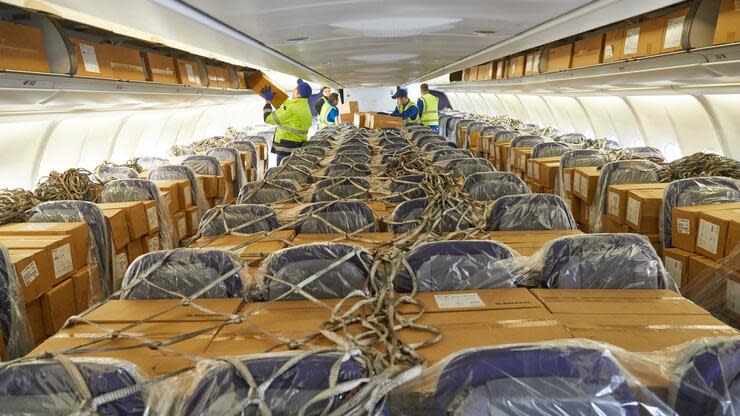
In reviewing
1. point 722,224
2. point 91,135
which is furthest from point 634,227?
point 91,135

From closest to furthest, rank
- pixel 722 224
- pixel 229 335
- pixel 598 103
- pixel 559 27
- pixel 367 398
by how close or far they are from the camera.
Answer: pixel 367 398 < pixel 229 335 < pixel 722 224 < pixel 559 27 < pixel 598 103

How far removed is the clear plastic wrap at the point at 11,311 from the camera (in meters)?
3.12

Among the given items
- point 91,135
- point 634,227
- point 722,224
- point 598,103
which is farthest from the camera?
point 598,103

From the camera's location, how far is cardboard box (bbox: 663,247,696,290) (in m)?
3.81

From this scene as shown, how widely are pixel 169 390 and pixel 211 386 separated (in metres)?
0.12

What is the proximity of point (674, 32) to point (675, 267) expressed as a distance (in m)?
1.71

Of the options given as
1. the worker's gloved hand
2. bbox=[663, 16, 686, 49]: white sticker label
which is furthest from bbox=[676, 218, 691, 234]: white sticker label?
the worker's gloved hand

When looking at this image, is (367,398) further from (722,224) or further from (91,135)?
(91,135)

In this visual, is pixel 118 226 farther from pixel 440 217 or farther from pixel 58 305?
pixel 440 217

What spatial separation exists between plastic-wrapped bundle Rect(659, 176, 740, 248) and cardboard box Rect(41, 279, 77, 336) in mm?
4496

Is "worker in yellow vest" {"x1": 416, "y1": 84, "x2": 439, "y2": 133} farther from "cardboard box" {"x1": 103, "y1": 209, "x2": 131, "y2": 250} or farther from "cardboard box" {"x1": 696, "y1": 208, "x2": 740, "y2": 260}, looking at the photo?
"cardboard box" {"x1": 696, "y1": 208, "x2": 740, "y2": 260}

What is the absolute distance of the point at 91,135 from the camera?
27.8 feet

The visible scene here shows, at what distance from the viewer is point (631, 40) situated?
480cm

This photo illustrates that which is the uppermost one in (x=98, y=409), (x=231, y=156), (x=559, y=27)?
(x=559, y=27)
